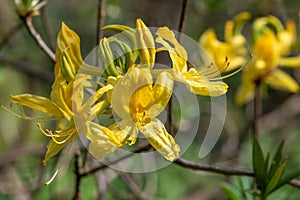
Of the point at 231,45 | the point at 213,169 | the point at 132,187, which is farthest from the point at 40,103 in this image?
the point at 231,45

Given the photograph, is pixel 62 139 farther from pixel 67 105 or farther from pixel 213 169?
pixel 213 169

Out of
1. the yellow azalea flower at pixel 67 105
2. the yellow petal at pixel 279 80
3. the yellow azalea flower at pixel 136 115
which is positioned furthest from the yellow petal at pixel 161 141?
the yellow petal at pixel 279 80

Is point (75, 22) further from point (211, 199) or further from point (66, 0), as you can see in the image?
point (211, 199)

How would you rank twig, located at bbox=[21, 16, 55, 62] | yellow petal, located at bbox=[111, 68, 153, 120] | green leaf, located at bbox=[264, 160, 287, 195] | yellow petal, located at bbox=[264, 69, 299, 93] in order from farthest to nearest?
yellow petal, located at bbox=[264, 69, 299, 93] < twig, located at bbox=[21, 16, 55, 62] < green leaf, located at bbox=[264, 160, 287, 195] < yellow petal, located at bbox=[111, 68, 153, 120]

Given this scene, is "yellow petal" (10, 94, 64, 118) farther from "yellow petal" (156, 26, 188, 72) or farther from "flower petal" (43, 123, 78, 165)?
"yellow petal" (156, 26, 188, 72)

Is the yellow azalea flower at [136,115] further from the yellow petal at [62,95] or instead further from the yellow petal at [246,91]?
the yellow petal at [246,91]

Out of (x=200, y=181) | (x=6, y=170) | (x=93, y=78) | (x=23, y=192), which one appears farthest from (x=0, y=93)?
(x=93, y=78)

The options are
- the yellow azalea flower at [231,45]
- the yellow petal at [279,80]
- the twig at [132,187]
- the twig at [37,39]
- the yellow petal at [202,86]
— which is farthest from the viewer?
the yellow petal at [279,80]

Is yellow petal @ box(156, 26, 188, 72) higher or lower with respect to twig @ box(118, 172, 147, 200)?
higher

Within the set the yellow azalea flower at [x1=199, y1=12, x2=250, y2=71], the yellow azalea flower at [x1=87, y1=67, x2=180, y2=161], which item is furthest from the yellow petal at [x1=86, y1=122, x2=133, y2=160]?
the yellow azalea flower at [x1=199, y1=12, x2=250, y2=71]
